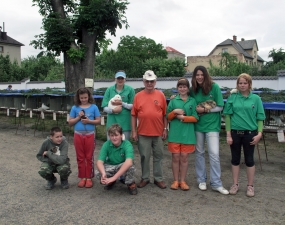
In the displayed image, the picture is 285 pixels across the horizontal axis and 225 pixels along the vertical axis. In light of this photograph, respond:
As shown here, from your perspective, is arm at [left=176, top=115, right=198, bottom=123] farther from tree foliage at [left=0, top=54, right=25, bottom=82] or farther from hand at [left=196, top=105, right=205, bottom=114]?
tree foliage at [left=0, top=54, right=25, bottom=82]

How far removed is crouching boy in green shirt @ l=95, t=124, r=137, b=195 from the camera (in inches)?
159

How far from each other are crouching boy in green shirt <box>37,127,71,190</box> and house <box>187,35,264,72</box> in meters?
47.9

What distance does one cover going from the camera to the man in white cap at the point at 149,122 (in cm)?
429

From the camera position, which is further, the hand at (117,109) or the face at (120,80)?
the face at (120,80)

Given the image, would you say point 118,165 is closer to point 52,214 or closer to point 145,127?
point 145,127

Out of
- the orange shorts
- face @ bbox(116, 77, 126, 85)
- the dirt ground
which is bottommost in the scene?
the dirt ground

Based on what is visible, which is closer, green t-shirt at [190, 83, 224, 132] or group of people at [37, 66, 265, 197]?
group of people at [37, 66, 265, 197]

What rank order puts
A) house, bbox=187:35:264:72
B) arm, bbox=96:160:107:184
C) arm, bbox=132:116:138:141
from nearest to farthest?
arm, bbox=96:160:107:184 < arm, bbox=132:116:138:141 < house, bbox=187:35:264:72

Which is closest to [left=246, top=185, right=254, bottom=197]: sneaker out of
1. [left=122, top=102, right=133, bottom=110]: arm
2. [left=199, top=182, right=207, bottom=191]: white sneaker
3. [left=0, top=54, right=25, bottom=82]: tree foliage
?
[left=199, top=182, right=207, bottom=191]: white sneaker

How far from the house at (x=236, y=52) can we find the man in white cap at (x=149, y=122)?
4749cm

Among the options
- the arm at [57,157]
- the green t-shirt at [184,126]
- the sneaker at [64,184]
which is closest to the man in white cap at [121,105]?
the green t-shirt at [184,126]

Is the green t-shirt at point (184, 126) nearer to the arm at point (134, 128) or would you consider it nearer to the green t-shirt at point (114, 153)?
the arm at point (134, 128)

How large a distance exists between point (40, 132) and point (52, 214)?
7016mm

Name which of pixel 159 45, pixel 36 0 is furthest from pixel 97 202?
pixel 159 45
